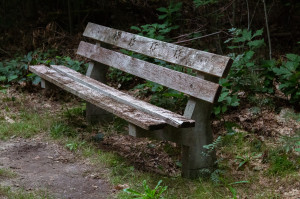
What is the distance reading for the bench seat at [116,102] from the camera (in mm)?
3301

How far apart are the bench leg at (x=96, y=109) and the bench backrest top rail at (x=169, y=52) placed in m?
0.37

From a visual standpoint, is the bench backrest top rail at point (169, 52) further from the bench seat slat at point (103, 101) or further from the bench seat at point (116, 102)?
the bench seat slat at point (103, 101)

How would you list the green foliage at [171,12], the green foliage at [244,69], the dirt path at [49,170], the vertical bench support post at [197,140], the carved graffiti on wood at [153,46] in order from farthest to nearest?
the green foliage at [171,12], the green foliage at [244,69], the carved graffiti on wood at [153,46], the vertical bench support post at [197,140], the dirt path at [49,170]

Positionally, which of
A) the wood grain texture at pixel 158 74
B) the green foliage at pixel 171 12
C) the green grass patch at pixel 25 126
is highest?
the green foliage at pixel 171 12

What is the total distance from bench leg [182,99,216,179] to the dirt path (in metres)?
0.72

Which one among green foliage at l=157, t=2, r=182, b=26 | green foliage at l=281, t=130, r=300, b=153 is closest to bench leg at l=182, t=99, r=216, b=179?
green foliage at l=281, t=130, r=300, b=153

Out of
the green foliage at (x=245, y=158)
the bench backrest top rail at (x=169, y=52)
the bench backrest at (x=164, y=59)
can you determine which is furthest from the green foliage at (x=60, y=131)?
the green foliage at (x=245, y=158)

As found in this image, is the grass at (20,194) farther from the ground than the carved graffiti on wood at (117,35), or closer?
closer

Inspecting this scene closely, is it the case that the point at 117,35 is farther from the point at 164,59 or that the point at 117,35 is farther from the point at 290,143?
the point at 290,143

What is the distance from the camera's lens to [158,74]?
4.05m

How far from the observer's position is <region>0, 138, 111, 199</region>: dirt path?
3.48m

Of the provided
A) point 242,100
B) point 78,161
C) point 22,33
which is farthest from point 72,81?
point 22,33

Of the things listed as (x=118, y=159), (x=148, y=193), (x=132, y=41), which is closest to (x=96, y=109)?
(x=132, y=41)

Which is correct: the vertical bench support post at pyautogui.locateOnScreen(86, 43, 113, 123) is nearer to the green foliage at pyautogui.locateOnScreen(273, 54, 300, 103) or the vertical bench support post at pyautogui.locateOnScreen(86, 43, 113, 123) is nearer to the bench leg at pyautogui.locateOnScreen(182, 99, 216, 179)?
the bench leg at pyautogui.locateOnScreen(182, 99, 216, 179)
